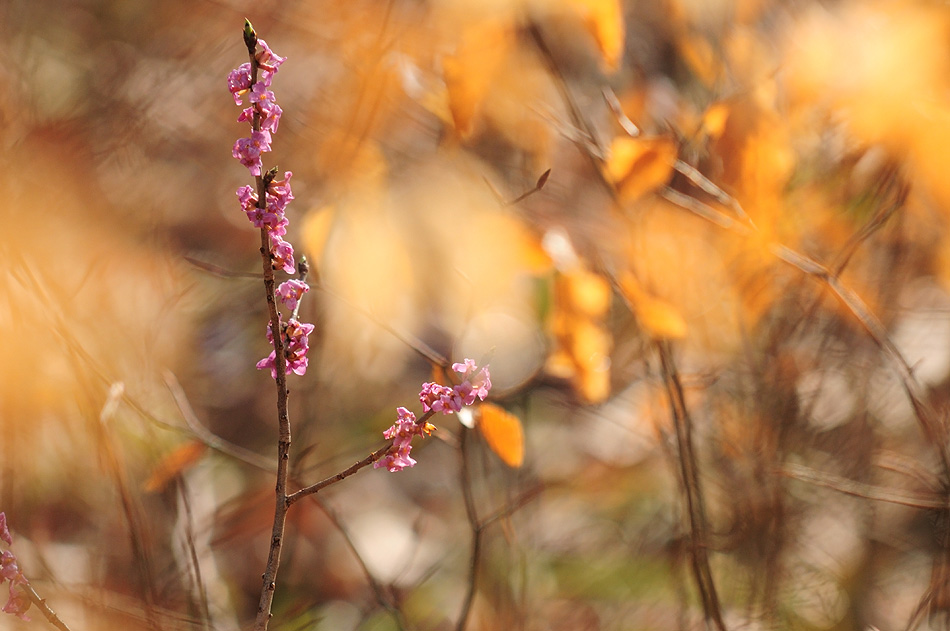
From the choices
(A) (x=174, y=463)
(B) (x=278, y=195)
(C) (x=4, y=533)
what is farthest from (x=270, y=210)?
(A) (x=174, y=463)

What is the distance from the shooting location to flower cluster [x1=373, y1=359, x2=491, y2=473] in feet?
0.81

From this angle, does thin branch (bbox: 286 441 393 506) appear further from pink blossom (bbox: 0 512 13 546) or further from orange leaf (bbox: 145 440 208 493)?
orange leaf (bbox: 145 440 208 493)

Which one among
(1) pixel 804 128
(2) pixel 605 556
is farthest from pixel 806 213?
(2) pixel 605 556

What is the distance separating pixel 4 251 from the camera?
23.2 inches

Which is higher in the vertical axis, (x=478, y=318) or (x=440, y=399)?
(x=478, y=318)

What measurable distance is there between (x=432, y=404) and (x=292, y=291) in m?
0.07

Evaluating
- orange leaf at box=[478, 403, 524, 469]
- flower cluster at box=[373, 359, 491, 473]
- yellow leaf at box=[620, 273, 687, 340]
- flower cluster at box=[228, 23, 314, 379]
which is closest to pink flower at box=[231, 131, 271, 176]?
flower cluster at box=[228, 23, 314, 379]

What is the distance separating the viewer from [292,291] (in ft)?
0.81

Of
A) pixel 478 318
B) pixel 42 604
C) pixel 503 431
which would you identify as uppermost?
pixel 478 318

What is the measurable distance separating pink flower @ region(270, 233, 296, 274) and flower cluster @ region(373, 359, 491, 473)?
2.7 inches

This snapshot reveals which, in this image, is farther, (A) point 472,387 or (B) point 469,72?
(B) point 469,72

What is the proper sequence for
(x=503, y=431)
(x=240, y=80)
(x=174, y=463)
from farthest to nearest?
(x=174, y=463)
(x=503, y=431)
(x=240, y=80)

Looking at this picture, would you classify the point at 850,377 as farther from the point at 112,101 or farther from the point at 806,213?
the point at 112,101

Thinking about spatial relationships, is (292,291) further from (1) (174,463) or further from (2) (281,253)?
(1) (174,463)
